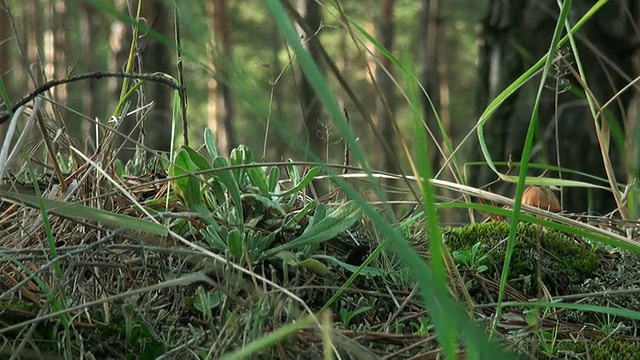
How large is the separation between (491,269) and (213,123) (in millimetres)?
12637

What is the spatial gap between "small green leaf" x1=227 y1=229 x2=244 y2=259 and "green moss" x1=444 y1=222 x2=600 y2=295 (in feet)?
1.83

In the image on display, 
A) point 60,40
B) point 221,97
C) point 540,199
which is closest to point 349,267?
point 540,199

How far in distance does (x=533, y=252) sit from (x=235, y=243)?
68 centimetres

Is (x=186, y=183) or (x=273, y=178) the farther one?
(x=273, y=178)

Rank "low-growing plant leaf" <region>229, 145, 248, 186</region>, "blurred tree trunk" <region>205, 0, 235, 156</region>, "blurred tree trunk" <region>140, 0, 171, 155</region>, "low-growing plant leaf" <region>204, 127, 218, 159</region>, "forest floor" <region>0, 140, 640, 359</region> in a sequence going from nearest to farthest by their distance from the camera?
"forest floor" <region>0, 140, 640, 359</region>, "low-growing plant leaf" <region>229, 145, 248, 186</region>, "low-growing plant leaf" <region>204, 127, 218, 159</region>, "blurred tree trunk" <region>140, 0, 171, 155</region>, "blurred tree trunk" <region>205, 0, 235, 156</region>

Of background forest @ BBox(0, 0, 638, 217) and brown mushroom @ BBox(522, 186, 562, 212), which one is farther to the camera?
brown mushroom @ BBox(522, 186, 562, 212)

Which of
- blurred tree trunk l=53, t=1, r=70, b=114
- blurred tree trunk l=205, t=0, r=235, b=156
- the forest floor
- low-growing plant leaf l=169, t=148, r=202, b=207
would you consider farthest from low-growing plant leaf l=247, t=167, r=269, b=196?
blurred tree trunk l=53, t=1, r=70, b=114

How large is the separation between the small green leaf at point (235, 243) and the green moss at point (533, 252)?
0.56 m

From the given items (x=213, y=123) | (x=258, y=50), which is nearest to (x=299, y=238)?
(x=213, y=123)

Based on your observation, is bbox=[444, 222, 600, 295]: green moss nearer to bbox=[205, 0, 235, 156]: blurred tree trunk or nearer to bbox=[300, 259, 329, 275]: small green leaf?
bbox=[300, 259, 329, 275]: small green leaf

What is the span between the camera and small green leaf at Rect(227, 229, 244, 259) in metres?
1.17

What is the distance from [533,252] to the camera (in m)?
1.55

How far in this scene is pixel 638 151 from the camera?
166 cm

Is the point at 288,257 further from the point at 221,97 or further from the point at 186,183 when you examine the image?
the point at 221,97
